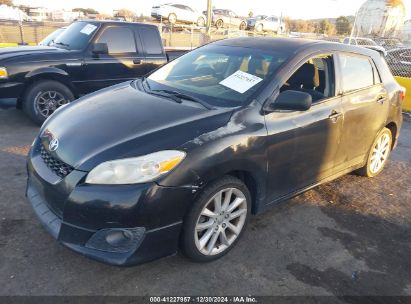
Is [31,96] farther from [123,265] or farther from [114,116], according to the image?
[123,265]

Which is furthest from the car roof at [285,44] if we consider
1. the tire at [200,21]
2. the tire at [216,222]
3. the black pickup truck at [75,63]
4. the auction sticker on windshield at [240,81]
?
the tire at [200,21]

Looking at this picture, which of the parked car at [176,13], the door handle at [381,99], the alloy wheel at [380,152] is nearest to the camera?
the door handle at [381,99]

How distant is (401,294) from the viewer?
2828 mm

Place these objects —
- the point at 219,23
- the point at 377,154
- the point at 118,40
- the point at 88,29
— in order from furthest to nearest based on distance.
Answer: the point at 219,23 < the point at 118,40 < the point at 88,29 < the point at 377,154

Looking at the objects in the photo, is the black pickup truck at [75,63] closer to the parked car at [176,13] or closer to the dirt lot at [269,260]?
the dirt lot at [269,260]

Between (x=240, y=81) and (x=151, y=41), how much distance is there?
4.33 meters

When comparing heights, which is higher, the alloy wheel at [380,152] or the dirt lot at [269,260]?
the alloy wheel at [380,152]

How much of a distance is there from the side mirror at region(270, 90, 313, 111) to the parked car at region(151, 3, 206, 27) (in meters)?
24.4

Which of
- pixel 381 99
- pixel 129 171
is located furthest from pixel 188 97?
pixel 381 99

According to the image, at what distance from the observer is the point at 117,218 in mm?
2443

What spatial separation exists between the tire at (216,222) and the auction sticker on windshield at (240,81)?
0.86 metres

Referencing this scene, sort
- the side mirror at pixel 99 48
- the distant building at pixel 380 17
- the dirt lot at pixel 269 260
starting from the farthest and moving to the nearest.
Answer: the distant building at pixel 380 17 < the side mirror at pixel 99 48 < the dirt lot at pixel 269 260

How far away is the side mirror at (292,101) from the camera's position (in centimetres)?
304

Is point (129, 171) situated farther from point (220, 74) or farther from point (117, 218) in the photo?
point (220, 74)
